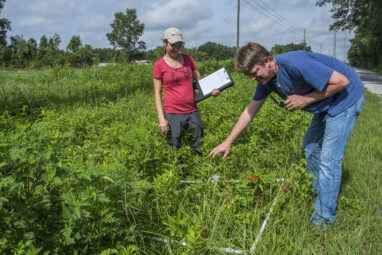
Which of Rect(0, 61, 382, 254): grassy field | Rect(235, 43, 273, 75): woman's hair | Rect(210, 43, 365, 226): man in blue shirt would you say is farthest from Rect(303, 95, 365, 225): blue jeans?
Rect(235, 43, 273, 75): woman's hair

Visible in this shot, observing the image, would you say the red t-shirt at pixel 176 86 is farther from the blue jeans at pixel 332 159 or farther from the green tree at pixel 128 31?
the green tree at pixel 128 31

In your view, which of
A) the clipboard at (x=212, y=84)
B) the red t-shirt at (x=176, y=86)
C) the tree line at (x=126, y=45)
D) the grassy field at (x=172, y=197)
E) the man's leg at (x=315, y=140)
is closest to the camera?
the grassy field at (x=172, y=197)

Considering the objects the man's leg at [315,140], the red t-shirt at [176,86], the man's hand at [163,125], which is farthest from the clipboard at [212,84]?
the man's leg at [315,140]

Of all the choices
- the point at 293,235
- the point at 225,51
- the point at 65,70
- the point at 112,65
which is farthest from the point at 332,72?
the point at 225,51

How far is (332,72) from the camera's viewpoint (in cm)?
221

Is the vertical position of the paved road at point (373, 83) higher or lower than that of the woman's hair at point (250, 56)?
lower

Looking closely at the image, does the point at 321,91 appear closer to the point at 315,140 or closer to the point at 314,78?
the point at 314,78

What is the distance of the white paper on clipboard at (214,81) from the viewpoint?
350cm

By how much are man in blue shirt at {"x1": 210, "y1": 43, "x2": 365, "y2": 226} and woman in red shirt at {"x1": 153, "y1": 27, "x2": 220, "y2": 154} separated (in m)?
1.14

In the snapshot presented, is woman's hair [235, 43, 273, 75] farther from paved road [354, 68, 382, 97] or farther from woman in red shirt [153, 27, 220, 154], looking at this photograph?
paved road [354, 68, 382, 97]

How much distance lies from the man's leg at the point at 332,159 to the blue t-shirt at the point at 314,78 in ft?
0.27

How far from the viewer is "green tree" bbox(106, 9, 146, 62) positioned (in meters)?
79.3

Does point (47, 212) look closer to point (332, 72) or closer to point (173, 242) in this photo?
point (173, 242)

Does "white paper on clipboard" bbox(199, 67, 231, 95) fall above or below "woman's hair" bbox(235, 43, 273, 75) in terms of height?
below
